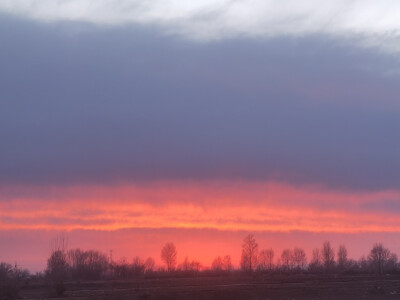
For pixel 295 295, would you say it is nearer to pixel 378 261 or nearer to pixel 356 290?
pixel 356 290

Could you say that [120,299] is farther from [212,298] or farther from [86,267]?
[86,267]

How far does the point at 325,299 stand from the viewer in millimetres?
64812

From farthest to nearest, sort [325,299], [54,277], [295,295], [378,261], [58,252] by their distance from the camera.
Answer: [378,261], [58,252], [54,277], [295,295], [325,299]

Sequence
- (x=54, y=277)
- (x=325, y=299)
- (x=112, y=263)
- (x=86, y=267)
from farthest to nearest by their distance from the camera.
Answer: (x=112, y=263), (x=86, y=267), (x=54, y=277), (x=325, y=299)

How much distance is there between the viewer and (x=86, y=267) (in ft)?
484

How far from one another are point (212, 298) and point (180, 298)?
3.62 metres

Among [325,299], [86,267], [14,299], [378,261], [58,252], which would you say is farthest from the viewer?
[378,261]

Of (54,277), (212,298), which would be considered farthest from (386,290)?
(54,277)

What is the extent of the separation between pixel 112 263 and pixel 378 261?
9084 cm

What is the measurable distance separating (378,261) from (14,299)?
488ft

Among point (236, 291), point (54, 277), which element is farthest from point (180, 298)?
point (54, 277)

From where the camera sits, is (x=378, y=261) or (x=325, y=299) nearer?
(x=325, y=299)

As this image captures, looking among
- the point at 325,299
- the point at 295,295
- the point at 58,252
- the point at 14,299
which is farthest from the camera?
the point at 58,252

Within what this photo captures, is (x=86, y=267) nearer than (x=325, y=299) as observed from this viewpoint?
No
